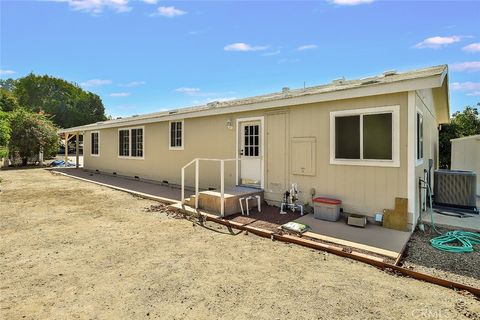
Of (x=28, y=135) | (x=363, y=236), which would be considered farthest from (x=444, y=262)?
(x=28, y=135)

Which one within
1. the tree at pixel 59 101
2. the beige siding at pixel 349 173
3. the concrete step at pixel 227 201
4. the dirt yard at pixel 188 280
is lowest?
the dirt yard at pixel 188 280

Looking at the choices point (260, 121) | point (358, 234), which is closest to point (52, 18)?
point (260, 121)

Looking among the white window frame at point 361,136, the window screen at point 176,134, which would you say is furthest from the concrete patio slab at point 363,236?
the window screen at point 176,134

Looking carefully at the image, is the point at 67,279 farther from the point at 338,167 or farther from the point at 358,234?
the point at 338,167

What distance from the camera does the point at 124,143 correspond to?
12438 millimetres

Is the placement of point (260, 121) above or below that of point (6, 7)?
below

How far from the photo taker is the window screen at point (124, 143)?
12.2m

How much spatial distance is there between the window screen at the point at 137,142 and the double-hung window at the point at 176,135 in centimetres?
228

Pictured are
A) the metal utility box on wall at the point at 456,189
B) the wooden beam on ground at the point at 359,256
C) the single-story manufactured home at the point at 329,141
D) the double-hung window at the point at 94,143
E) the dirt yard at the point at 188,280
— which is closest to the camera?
the dirt yard at the point at 188,280

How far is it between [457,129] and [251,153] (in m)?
16.7

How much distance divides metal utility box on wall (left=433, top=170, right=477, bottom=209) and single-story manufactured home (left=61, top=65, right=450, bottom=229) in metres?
0.55

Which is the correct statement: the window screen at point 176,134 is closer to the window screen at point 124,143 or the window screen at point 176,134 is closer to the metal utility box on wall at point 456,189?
the window screen at point 124,143

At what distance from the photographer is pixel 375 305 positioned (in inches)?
103

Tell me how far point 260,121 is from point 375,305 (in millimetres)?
5108
